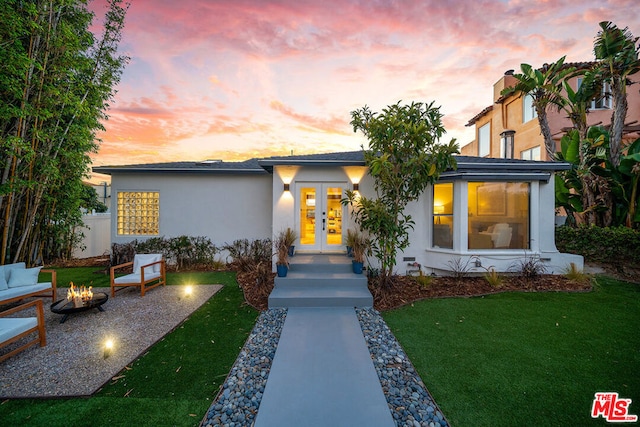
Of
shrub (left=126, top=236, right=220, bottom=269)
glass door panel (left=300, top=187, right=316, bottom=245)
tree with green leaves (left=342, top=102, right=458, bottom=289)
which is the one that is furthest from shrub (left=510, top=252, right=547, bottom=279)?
shrub (left=126, top=236, right=220, bottom=269)

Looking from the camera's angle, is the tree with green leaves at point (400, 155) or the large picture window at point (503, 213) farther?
the large picture window at point (503, 213)

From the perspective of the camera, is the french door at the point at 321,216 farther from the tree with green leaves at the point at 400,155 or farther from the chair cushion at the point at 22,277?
the chair cushion at the point at 22,277

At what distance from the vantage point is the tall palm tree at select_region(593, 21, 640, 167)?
289 inches

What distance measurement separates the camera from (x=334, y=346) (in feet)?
12.0

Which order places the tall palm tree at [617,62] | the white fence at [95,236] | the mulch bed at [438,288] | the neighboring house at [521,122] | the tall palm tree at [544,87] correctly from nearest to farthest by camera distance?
the mulch bed at [438,288] < the tall palm tree at [617,62] < the tall palm tree at [544,87] < the white fence at [95,236] < the neighboring house at [521,122]

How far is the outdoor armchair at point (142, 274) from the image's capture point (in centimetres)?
609

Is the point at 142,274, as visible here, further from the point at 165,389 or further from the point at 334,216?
the point at 334,216

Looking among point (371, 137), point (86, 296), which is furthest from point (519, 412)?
point (86, 296)

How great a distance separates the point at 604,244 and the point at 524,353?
6.43 metres

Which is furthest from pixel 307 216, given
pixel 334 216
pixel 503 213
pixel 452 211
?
pixel 503 213

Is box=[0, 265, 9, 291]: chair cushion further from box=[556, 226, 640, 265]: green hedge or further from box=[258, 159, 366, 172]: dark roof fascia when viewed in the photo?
box=[556, 226, 640, 265]: green hedge

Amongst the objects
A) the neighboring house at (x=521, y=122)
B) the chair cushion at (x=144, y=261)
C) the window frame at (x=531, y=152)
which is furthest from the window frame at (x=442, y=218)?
the window frame at (x=531, y=152)

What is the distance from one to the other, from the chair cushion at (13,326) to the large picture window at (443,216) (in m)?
8.82

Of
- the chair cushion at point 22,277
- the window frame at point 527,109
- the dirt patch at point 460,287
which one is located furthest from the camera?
the window frame at point 527,109
